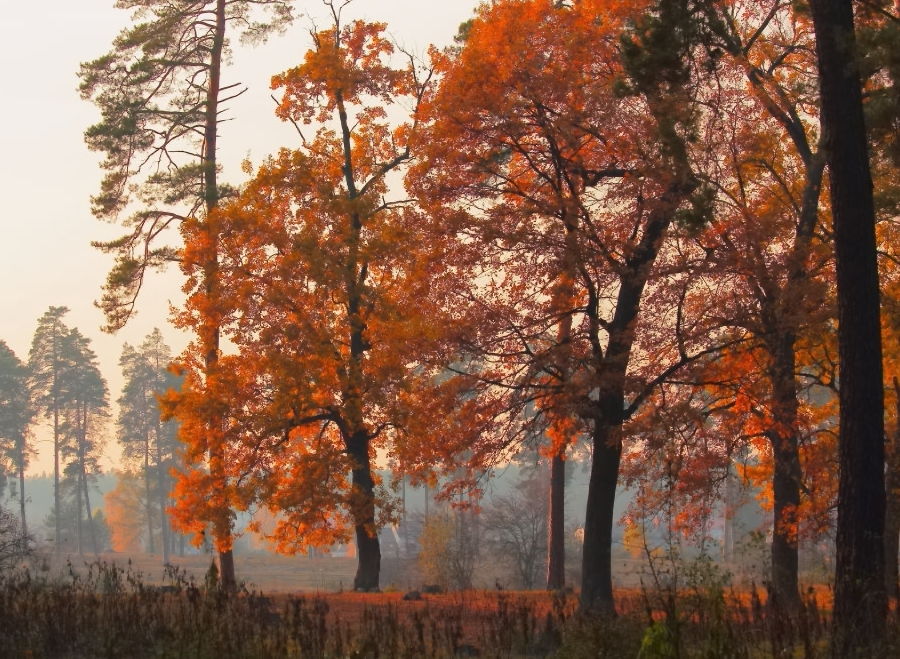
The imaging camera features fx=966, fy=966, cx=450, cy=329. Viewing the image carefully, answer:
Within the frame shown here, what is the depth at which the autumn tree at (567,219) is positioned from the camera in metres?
16.3

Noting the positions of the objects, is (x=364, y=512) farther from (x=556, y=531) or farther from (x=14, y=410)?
(x=14, y=410)

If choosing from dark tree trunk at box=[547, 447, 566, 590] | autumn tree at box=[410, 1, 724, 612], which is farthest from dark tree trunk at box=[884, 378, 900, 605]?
dark tree trunk at box=[547, 447, 566, 590]

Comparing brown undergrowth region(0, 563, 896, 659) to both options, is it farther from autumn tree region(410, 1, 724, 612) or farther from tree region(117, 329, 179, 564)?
tree region(117, 329, 179, 564)

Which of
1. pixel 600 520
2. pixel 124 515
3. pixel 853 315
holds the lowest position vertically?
pixel 124 515

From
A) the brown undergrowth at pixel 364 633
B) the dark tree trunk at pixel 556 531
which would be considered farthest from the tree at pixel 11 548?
the dark tree trunk at pixel 556 531

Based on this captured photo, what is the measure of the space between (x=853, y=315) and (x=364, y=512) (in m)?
14.6

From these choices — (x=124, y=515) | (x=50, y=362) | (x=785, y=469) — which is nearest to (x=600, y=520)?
(x=785, y=469)

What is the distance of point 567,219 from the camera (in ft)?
53.8

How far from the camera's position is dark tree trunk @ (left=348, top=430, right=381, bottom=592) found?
22.7 m

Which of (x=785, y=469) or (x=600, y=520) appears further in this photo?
(x=600, y=520)

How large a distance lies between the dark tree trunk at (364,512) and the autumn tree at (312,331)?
→ 0.04m

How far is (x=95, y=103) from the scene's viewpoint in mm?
25562

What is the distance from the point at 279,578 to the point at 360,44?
45.3m

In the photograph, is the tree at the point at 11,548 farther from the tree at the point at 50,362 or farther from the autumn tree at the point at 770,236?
the tree at the point at 50,362
